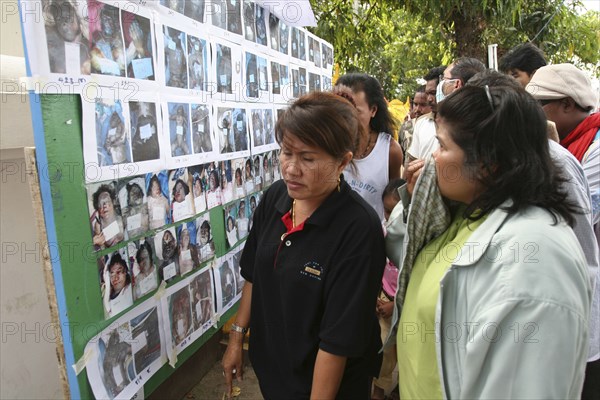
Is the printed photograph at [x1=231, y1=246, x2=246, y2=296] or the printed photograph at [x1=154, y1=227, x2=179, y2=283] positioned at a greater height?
the printed photograph at [x1=154, y1=227, x2=179, y2=283]

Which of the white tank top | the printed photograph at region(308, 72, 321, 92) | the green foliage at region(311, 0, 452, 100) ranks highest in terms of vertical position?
the green foliage at region(311, 0, 452, 100)

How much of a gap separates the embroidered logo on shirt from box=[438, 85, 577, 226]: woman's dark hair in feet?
1.69

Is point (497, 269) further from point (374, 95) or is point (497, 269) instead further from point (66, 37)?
point (374, 95)

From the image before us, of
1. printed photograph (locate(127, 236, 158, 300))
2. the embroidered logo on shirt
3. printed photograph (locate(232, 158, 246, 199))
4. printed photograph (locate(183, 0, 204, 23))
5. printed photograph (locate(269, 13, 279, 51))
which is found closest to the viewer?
the embroidered logo on shirt

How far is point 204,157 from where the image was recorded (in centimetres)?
193

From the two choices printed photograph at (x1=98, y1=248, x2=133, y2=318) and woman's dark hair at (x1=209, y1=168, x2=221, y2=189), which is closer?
printed photograph at (x1=98, y1=248, x2=133, y2=318)

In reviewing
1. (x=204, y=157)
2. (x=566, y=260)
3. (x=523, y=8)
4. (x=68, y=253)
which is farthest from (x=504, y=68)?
(x=523, y=8)

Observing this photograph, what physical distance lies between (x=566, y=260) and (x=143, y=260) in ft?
4.45

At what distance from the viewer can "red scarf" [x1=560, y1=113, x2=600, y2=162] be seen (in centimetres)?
201

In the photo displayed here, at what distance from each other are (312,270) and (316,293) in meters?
0.07

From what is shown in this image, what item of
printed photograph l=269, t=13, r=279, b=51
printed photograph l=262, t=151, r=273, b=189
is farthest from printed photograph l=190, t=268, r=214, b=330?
printed photograph l=269, t=13, r=279, b=51

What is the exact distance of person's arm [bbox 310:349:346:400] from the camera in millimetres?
1326

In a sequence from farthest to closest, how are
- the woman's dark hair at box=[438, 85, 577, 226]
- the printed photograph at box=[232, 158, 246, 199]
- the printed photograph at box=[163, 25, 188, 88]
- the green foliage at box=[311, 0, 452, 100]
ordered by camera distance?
the green foliage at box=[311, 0, 452, 100]
the printed photograph at box=[232, 158, 246, 199]
the printed photograph at box=[163, 25, 188, 88]
the woman's dark hair at box=[438, 85, 577, 226]

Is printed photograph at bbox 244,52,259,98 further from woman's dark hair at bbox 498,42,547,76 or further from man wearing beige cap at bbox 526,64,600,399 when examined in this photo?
woman's dark hair at bbox 498,42,547,76
